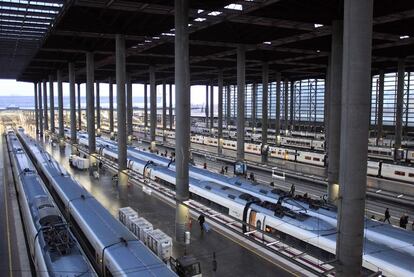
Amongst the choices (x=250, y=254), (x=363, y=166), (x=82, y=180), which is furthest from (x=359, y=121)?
(x=82, y=180)

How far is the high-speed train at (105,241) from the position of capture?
14.7 m

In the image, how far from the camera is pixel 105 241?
17.4 meters

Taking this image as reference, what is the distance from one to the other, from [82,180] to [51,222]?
27.3 metres

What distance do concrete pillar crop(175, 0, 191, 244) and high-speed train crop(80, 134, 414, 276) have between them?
3.54 m

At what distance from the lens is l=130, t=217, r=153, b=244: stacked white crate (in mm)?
21547

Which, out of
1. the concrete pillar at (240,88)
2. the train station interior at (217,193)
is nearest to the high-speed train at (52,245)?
the train station interior at (217,193)

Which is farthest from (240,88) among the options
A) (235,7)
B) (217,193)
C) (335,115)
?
(217,193)

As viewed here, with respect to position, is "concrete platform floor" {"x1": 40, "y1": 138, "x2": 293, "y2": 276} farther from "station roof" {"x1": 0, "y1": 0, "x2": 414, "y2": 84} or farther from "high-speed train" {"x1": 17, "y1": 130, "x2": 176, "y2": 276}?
"station roof" {"x1": 0, "y1": 0, "x2": 414, "y2": 84}

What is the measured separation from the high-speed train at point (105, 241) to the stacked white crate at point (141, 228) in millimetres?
1885

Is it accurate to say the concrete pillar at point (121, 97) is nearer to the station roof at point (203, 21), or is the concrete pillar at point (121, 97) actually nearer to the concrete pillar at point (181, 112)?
the station roof at point (203, 21)

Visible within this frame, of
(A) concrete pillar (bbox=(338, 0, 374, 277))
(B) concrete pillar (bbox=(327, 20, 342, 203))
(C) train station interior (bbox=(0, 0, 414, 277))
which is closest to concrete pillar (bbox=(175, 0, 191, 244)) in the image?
(C) train station interior (bbox=(0, 0, 414, 277))

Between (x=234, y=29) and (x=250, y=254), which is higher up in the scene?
(x=234, y=29)

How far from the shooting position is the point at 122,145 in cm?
3966

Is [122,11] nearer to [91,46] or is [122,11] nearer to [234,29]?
[234,29]
